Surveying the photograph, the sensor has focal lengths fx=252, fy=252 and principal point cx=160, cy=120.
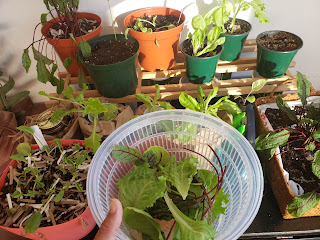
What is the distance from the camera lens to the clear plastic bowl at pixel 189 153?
0.51 meters

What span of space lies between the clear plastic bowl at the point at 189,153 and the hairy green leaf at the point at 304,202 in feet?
0.48

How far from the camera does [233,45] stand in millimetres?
899

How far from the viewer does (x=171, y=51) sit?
36.1 inches

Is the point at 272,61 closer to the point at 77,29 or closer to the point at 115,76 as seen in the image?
the point at 115,76

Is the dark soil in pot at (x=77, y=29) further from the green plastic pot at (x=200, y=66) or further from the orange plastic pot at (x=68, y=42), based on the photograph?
the green plastic pot at (x=200, y=66)

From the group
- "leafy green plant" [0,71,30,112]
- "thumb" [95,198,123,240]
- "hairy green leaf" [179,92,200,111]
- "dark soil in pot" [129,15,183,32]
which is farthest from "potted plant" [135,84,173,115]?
"leafy green plant" [0,71,30,112]

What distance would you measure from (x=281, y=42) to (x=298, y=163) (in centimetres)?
42

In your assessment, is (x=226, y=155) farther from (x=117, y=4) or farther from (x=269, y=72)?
(x=117, y=4)

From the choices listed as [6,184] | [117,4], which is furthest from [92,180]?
[117,4]

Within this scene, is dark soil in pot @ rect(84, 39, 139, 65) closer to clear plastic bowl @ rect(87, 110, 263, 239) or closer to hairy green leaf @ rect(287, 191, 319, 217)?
clear plastic bowl @ rect(87, 110, 263, 239)

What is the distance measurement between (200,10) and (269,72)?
1.15ft

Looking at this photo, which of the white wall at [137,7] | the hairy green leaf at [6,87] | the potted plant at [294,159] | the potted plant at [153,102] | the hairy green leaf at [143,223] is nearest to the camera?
the hairy green leaf at [143,223]

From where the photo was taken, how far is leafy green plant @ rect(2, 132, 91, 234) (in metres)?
0.62

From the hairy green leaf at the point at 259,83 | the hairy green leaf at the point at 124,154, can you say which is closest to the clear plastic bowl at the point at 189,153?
the hairy green leaf at the point at 124,154
